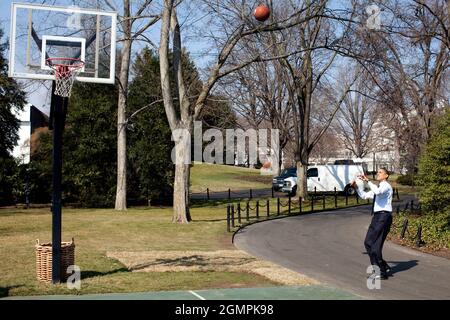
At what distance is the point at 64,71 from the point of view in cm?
1171

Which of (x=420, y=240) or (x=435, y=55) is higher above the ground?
(x=435, y=55)

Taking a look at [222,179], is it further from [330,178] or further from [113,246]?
[113,246]

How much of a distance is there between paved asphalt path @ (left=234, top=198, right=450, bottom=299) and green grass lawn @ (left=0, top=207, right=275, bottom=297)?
145 centimetres

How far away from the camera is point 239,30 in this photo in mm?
23000

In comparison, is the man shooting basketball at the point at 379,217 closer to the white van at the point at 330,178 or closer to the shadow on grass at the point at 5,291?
the shadow on grass at the point at 5,291

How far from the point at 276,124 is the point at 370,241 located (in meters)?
37.1

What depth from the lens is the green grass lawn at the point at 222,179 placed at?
2194 inches

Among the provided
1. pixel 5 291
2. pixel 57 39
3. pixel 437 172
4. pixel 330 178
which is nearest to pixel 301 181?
pixel 330 178

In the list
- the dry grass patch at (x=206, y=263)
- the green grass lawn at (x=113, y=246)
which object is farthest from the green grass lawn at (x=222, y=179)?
the dry grass patch at (x=206, y=263)

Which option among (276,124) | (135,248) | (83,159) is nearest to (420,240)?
(135,248)

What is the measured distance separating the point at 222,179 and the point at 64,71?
51244mm

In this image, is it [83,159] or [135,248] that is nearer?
[135,248]

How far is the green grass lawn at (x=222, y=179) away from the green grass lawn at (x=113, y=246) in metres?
26.3

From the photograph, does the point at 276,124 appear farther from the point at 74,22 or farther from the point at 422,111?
the point at 74,22
